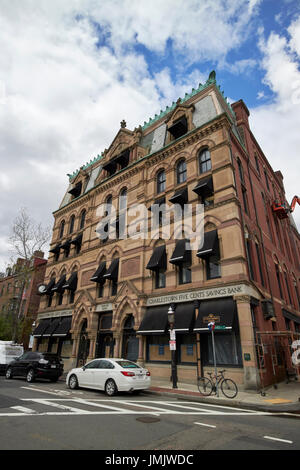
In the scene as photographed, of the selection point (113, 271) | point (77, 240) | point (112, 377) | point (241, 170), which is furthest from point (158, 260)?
point (77, 240)

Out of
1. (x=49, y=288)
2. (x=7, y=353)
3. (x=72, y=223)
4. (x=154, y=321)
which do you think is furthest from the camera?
(x=72, y=223)

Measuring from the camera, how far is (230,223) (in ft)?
51.0

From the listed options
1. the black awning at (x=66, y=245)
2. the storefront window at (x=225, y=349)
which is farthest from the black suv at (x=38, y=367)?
the black awning at (x=66, y=245)

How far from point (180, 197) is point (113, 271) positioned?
7.55 meters

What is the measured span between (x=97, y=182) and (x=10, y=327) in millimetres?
18799

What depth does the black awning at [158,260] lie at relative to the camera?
57.9 feet

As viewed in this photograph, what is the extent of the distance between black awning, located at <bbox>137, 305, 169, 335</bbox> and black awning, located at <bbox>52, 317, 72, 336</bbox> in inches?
356

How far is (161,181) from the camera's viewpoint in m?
21.6

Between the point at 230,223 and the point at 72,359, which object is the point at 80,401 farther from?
the point at 72,359

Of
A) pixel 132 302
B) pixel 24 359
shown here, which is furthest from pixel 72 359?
pixel 132 302

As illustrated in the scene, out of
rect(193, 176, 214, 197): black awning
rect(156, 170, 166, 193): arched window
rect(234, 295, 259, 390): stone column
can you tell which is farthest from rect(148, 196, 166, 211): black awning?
rect(234, 295, 259, 390): stone column

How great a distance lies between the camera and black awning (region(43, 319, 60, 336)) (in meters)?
24.8

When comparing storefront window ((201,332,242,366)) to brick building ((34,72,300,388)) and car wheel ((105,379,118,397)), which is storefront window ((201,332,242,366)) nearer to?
brick building ((34,72,300,388))

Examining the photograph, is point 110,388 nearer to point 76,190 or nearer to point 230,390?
point 230,390
